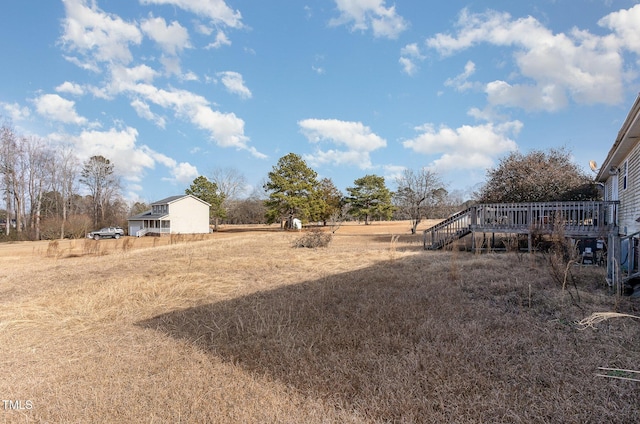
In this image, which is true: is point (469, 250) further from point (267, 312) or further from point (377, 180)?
point (377, 180)

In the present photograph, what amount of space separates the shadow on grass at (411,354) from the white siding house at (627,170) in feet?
15.9

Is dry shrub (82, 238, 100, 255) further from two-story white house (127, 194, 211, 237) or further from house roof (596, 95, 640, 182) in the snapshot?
house roof (596, 95, 640, 182)

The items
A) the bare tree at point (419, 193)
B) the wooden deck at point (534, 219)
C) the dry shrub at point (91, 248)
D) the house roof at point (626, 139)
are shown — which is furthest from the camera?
the bare tree at point (419, 193)

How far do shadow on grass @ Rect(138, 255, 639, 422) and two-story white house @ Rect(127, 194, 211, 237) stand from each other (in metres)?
36.8

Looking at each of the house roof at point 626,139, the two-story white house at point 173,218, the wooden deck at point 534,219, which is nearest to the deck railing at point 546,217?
the wooden deck at point 534,219

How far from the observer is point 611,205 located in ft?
36.6

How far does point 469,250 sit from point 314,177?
2908 centimetres

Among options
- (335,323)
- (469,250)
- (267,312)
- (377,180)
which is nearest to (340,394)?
(335,323)

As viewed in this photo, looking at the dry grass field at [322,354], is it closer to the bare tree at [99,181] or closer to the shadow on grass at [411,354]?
the shadow on grass at [411,354]

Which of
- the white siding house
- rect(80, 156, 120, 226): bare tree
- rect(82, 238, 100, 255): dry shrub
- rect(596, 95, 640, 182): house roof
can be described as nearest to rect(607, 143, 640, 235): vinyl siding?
the white siding house

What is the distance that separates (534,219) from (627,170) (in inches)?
134

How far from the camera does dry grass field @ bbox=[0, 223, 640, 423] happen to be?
262 cm

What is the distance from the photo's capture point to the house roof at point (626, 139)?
5970 millimetres

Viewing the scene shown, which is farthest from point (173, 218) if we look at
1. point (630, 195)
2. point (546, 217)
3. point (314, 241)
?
point (630, 195)
